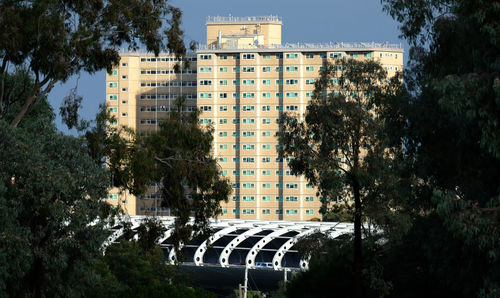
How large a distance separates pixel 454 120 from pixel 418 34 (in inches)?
181

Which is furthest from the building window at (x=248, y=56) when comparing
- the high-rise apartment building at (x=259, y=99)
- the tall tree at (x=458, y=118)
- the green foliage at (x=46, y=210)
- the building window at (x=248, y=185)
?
the tall tree at (x=458, y=118)

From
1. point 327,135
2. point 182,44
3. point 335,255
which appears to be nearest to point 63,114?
point 182,44

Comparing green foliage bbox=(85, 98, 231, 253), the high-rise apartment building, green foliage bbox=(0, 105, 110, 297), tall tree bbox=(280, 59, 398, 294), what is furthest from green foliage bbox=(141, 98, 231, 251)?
the high-rise apartment building

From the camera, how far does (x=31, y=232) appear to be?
27000 millimetres

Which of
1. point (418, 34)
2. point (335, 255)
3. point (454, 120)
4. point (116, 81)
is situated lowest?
point (335, 255)

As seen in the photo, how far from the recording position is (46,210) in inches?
1051

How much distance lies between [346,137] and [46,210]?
1242 cm

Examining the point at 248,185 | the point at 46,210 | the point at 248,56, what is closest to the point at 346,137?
the point at 46,210

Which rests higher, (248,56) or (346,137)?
(248,56)

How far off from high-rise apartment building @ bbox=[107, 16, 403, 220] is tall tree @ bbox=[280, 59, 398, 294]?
116 m

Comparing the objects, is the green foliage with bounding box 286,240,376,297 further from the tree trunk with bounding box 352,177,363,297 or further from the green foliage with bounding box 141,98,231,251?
the green foliage with bounding box 141,98,231,251

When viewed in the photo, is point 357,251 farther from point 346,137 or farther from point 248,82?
point 248,82

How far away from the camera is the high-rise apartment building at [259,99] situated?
15350 centimetres

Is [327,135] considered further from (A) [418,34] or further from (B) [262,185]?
(B) [262,185]
